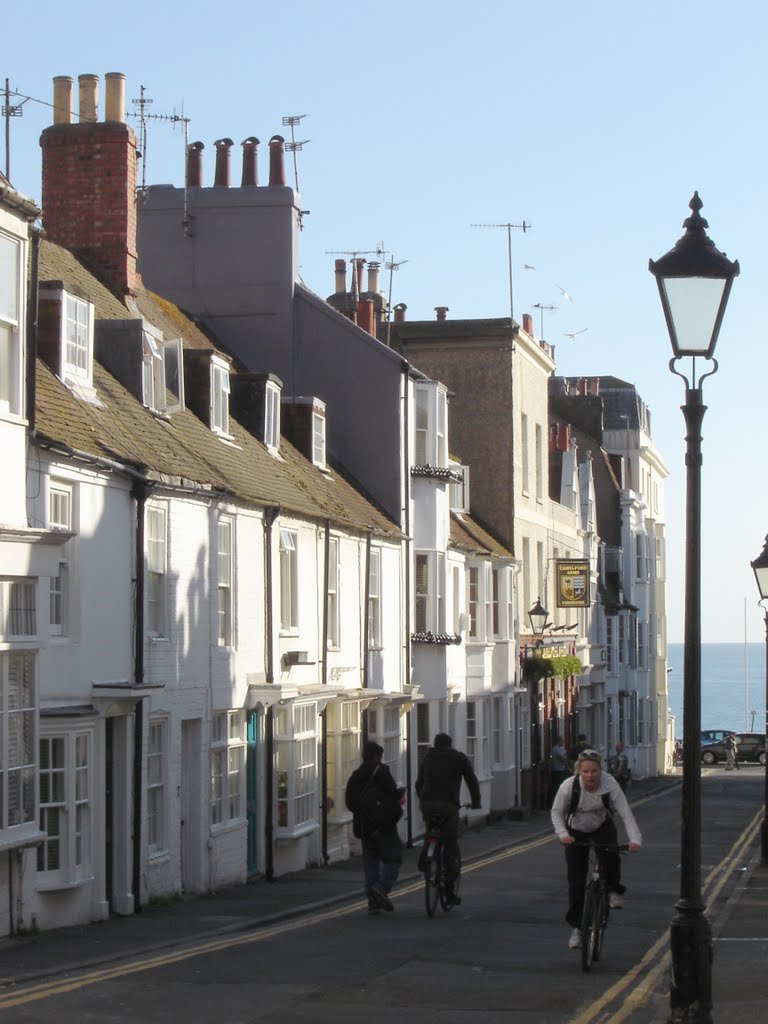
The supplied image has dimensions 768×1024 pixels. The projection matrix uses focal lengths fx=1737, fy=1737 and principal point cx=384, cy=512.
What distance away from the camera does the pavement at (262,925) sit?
1294 centimetres

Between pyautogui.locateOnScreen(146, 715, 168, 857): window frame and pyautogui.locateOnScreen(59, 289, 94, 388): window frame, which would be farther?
pyautogui.locateOnScreen(146, 715, 168, 857): window frame

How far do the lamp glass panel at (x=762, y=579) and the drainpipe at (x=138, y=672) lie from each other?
9420mm

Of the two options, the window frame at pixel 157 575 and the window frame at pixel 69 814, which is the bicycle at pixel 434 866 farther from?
the window frame at pixel 157 575

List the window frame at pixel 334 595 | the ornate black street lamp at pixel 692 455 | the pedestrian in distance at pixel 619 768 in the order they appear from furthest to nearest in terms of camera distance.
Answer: the pedestrian in distance at pixel 619 768 < the window frame at pixel 334 595 < the ornate black street lamp at pixel 692 455

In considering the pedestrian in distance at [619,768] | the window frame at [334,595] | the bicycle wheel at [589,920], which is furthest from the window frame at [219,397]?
the pedestrian in distance at [619,768]

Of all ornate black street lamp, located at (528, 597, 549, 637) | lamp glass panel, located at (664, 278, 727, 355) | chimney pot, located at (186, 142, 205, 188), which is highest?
chimney pot, located at (186, 142, 205, 188)

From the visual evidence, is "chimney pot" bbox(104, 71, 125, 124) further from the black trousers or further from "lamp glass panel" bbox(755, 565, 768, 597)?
the black trousers

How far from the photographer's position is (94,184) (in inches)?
1025

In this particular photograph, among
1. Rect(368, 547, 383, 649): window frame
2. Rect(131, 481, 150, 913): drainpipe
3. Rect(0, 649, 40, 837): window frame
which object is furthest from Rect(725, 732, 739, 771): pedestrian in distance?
Rect(0, 649, 40, 837): window frame

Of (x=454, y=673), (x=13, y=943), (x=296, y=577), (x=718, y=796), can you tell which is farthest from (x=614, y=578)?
(x=13, y=943)

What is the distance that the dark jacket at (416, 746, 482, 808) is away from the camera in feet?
62.2

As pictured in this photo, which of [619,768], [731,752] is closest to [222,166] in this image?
[619,768]

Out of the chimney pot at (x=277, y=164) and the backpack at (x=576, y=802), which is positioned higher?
the chimney pot at (x=277, y=164)

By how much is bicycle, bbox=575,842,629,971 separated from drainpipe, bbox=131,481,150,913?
25.3ft
